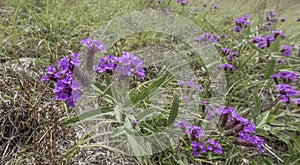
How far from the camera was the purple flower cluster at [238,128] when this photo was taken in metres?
1.03

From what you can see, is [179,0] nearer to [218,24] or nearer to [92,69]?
[218,24]

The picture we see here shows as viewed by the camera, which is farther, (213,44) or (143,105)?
(213,44)

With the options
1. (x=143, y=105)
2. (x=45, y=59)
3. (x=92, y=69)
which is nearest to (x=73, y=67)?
(x=92, y=69)

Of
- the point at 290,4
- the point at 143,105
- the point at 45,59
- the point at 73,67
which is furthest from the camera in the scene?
the point at 290,4

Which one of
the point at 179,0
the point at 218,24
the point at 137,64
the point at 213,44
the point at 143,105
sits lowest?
the point at 143,105

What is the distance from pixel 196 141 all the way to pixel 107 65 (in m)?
0.50

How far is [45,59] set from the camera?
4.64ft

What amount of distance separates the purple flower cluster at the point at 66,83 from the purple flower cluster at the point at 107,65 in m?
0.09

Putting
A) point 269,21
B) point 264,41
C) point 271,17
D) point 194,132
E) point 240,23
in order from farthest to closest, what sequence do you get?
point 271,17 → point 269,21 → point 240,23 → point 264,41 → point 194,132

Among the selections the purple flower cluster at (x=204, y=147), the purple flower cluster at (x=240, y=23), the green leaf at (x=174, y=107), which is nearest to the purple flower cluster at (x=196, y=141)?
the purple flower cluster at (x=204, y=147)

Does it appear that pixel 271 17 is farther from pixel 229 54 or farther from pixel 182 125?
pixel 182 125

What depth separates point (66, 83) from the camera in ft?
2.60

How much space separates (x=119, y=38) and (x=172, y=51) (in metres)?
0.41

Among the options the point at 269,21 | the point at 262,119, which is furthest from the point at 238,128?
the point at 269,21
